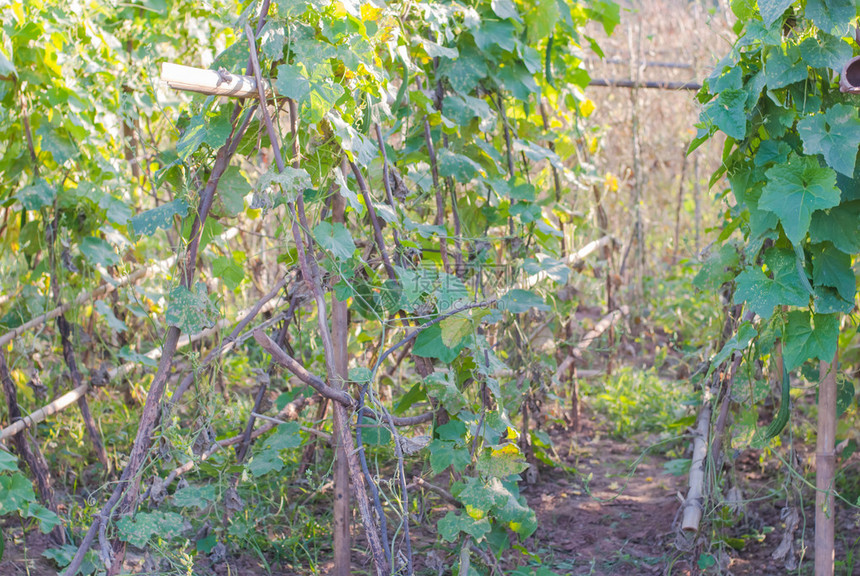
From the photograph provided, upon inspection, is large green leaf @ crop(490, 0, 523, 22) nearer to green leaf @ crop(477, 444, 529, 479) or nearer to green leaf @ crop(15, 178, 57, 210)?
green leaf @ crop(477, 444, 529, 479)

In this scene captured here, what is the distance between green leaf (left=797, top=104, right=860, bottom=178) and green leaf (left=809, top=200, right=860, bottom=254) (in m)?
0.11

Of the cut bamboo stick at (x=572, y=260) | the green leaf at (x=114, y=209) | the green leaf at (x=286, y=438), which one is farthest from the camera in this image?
the cut bamboo stick at (x=572, y=260)

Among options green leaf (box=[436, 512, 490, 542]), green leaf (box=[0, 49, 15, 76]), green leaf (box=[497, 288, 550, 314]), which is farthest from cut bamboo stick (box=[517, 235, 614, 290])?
green leaf (box=[0, 49, 15, 76])

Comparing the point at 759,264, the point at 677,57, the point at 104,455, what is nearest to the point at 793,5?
the point at 759,264

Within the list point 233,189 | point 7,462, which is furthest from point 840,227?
point 7,462

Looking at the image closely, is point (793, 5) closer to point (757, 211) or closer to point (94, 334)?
point (757, 211)

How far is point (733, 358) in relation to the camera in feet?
6.71

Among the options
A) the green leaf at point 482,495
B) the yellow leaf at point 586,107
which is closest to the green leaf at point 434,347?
the green leaf at point 482,495

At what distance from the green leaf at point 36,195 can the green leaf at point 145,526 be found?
1.15 meters

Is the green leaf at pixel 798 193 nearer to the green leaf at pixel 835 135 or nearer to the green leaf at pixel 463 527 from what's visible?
the green leaf at pixel 835 135

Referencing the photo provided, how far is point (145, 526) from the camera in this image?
1.62 metres

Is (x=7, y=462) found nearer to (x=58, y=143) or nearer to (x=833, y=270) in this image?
(x=58, y=143)

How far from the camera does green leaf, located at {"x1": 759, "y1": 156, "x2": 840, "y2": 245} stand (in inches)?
60.8

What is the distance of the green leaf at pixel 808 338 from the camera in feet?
5.44
